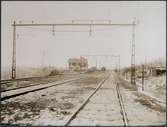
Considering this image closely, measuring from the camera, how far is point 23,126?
730 cm

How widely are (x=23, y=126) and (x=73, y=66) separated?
81099mm

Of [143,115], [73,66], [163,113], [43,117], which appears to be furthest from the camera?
[73,66]

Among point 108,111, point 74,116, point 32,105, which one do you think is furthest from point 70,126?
point 32,105

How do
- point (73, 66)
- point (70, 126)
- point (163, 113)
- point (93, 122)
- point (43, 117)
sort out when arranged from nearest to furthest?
1. point (70, 126)
2. point (93, 122)
3. point (43, 117)
4. point (163, 113)
5. point (73, 66)

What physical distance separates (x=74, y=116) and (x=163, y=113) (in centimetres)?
368

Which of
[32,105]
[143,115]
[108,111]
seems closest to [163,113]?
[143,115]

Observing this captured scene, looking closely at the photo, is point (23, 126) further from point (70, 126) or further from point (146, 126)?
point (146, 126)

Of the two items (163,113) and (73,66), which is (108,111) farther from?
(73,66)

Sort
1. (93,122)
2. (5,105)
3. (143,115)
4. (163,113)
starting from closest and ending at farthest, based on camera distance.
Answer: (93,122)
(143,115)
(163,113)
(5,105)

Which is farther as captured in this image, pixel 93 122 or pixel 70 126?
pixel 93 122

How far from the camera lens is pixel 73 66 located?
88375mm

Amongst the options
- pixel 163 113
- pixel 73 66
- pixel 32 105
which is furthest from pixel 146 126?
pixel 73 66

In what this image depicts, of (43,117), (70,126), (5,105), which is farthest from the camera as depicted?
(5,105)

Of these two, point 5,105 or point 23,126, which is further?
point 5,105
